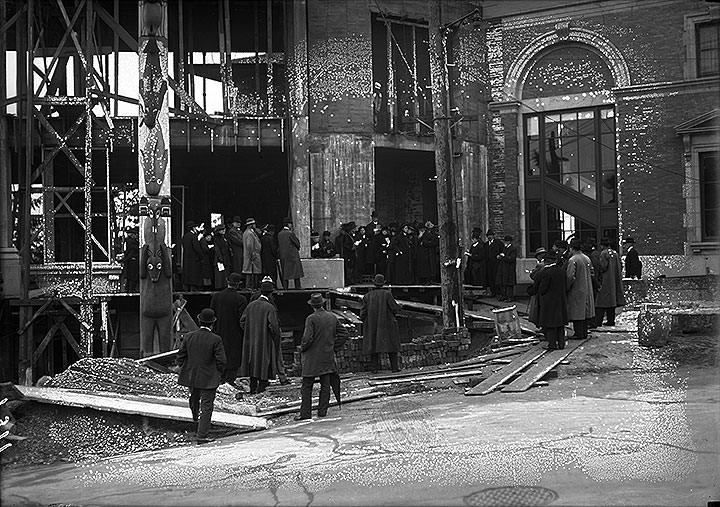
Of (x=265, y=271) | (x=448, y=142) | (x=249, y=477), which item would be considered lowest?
(x=249, y=477)

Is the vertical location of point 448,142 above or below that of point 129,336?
above

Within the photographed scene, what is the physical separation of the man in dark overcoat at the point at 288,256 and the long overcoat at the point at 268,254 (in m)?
0.17

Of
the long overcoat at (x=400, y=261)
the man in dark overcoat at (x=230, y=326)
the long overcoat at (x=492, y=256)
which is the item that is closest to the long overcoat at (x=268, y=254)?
the long overcoat at (x=400, y=261)

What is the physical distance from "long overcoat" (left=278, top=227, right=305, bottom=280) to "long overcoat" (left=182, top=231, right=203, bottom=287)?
1.91 meters

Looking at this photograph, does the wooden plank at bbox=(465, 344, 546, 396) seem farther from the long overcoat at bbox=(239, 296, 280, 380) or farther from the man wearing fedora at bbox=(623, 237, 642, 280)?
the man wearing fedora at bbox=(623, 237, 642, 280)

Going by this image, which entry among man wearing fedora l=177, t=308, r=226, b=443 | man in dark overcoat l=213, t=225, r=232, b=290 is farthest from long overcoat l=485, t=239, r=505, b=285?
man wearing fedora l=177, t=308, r=226, b=443

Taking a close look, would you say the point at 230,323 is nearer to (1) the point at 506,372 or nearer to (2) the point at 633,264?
(1) the point at 506,372

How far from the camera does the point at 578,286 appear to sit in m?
16.2

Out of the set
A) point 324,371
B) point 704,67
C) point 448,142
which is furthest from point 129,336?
point 704,67

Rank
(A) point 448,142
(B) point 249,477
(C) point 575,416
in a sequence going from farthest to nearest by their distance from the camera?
(A) point 448,142 → (C) point 575,416 → (B) point 249,477

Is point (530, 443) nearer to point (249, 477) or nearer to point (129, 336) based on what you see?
point (249, 477)

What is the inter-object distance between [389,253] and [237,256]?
4.26 m

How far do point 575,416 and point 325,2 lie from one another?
19.1 metres

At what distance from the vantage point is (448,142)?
18.8 metres
